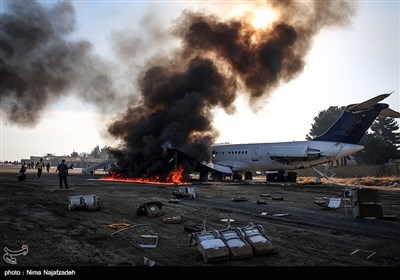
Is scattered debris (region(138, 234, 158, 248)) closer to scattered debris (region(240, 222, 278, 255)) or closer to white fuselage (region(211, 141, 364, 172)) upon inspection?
scattered debris (region(240, 222, 278, 255))

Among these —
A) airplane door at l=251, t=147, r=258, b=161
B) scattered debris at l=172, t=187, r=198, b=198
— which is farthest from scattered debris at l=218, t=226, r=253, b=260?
airplane door at l=251, t=147, r=258, b=161

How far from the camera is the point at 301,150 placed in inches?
1366

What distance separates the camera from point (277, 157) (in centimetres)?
3631

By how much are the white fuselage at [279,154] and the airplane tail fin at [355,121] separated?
763 millimetres

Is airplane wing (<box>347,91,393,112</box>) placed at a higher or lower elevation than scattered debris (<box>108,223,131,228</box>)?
higher

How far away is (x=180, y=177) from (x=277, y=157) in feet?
36.8

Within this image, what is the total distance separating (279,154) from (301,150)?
2.46 m

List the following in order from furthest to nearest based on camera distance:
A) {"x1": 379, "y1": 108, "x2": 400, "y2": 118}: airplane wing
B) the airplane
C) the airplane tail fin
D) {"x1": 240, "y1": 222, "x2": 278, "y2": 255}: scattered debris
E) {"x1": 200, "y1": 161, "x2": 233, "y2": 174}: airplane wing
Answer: {"x1": 200, "y1": 161, "x2": 233, "y2": 174}: airplane wing, the airplane, the airplane tail fin, {"x1": 379, "y1": 108, "x2": 400, "y2": 118}: airplane wing, {"x1": 240, "y1": 222, "x2": 278, "y2": 255}: scattered debris

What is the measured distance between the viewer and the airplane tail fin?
3139 centimetres

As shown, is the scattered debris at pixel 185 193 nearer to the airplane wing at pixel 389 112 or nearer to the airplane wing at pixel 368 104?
the airplane wing at pixel 368 104

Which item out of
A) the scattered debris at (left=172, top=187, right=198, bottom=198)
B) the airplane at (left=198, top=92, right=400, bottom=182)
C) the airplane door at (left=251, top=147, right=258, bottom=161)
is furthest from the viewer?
the airplane door at (left=251, top=147, right=258, bottom=161)

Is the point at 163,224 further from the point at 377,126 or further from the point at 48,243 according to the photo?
the point at 377,126

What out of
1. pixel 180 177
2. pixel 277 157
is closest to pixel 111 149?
pixel 180 177

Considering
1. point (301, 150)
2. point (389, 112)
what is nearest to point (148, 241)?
point (301, 150)
